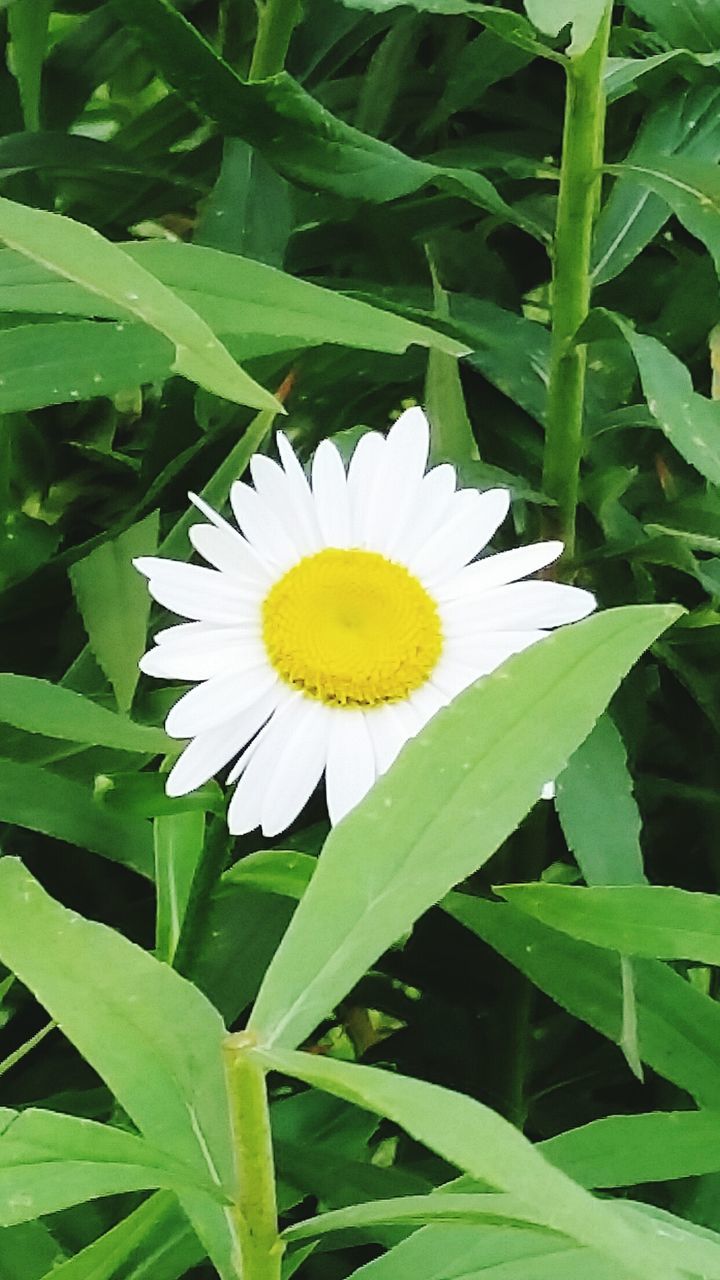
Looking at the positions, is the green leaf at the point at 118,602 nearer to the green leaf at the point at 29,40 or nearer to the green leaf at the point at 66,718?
the green leaf at the point at 66,718

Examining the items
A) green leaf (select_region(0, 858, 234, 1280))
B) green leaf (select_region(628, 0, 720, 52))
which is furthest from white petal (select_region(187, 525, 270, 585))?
green leaf (select_region(628, 0, 720, 52))

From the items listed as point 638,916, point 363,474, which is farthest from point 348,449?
point 638,916

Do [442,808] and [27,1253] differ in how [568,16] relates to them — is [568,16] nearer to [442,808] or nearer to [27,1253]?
[442,808]

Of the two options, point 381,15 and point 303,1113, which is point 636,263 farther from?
point 303,1113

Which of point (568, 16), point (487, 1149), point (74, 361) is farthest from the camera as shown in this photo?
point (74, 361)

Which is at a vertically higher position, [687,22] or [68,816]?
[687,22]
